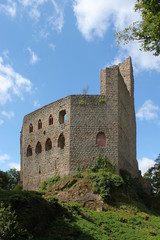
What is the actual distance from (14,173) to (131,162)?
693 inches

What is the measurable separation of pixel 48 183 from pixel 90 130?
16.2 ft

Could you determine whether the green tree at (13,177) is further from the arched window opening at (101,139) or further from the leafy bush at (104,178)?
the leafy bush at (104,178)

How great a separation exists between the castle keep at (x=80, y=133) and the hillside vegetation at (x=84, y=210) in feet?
3.34

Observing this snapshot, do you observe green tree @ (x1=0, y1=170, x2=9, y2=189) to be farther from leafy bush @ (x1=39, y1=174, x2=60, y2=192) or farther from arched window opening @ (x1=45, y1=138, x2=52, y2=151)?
leafy bush @ (x1=39, y1=174, x2=60, y2=192)

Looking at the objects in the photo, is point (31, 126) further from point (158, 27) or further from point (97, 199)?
point (158, 27)

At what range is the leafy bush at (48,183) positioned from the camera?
2767 centimetres

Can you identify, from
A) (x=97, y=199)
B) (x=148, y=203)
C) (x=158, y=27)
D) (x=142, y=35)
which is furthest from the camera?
(x=148, y=203)

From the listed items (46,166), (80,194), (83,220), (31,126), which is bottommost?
(83,220)

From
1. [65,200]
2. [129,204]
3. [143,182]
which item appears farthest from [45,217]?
[143,182]

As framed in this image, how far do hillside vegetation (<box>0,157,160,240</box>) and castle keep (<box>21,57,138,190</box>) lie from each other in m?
1.02

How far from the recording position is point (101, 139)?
27.7m

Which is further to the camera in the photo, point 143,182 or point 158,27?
point 143,182

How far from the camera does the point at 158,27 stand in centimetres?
1700

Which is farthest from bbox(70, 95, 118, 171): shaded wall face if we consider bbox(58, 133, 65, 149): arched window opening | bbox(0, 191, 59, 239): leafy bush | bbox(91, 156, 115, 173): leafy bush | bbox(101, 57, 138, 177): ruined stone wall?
bbox(0, 191, 59, 239): leafy bush
